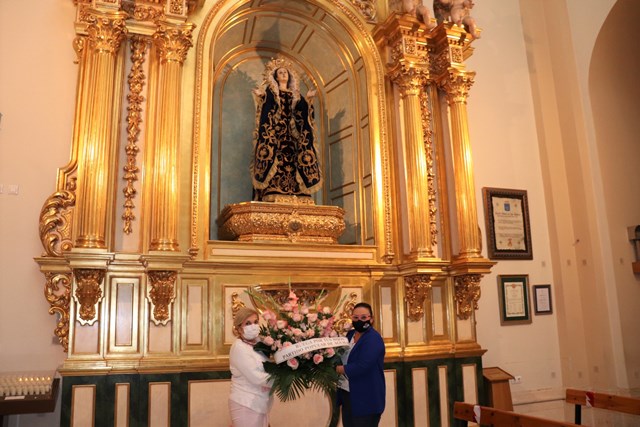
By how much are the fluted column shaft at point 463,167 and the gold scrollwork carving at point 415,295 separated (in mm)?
560

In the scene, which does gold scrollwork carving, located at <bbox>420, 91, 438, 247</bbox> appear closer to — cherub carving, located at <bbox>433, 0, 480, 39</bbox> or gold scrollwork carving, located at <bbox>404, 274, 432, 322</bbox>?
gold scrollwork carving, located at <bbox>404, 274, 432, 322</bbox>

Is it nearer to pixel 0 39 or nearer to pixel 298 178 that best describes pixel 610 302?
pixel 298 178

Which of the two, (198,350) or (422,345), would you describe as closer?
(198,350)

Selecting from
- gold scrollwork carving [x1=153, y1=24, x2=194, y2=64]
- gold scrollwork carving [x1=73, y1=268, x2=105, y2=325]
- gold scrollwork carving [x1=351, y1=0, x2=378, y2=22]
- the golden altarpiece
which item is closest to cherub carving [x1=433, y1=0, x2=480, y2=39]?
the golden altarpiece

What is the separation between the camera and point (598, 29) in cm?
716

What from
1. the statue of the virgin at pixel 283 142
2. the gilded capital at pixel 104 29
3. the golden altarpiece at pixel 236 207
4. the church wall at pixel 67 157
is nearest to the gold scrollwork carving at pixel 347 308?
the golden altarpiece at pixel 236 207

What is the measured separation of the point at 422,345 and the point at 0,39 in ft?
16.8

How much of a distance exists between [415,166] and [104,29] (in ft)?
11.0

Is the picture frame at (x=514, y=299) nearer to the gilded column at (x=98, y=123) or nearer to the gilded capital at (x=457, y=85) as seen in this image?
the gilded capital at (x=457, y=85)

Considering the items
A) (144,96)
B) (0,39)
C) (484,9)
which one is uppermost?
(484,9)

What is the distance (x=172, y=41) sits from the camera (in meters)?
5.24

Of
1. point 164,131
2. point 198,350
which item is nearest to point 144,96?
point 164,131

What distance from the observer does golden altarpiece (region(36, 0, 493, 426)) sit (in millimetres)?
4695

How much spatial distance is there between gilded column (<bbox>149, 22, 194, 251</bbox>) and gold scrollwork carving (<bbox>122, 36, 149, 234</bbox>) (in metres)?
0.15
